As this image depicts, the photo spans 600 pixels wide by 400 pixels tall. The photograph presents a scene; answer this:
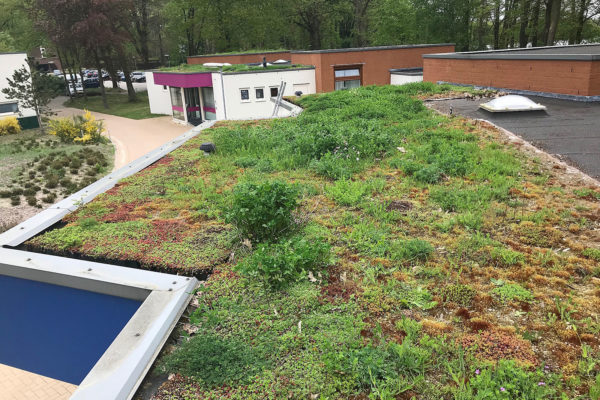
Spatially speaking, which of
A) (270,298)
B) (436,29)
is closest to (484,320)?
(270,298)

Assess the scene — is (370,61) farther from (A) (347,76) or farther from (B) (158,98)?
(B) (158,98)

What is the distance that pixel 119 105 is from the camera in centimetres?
4438

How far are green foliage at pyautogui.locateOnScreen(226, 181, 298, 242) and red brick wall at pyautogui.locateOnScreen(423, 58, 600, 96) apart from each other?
38.4ft

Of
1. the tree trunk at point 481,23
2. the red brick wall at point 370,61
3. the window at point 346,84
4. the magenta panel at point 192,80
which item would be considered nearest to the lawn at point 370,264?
the red brick wall at point 370,61

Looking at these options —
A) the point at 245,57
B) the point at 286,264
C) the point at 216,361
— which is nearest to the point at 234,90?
the point at 245,57

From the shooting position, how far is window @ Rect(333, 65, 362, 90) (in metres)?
29.8

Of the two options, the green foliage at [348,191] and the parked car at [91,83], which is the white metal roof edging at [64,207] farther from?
the parked car at [91,83]

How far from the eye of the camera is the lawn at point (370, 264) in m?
3.31

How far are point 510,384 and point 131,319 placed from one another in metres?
3.12

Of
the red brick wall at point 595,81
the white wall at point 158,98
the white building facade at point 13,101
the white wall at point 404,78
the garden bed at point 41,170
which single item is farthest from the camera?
the white wall at point 158,98

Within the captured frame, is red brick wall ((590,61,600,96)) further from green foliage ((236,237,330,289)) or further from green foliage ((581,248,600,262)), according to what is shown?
green foliage ((236,237,330,289))

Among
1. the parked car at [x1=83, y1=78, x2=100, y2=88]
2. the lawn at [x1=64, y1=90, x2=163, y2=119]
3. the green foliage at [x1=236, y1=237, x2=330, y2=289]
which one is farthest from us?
the parked car at [x1=83, y1=78, x2=100, y2=88]

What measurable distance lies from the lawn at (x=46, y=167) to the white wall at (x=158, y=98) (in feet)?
39.0

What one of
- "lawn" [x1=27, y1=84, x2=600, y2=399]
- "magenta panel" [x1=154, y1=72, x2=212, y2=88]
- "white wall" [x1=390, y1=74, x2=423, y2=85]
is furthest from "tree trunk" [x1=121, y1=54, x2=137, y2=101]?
"lawn" [x1=27, y1=84, x2=600, y2=399]
